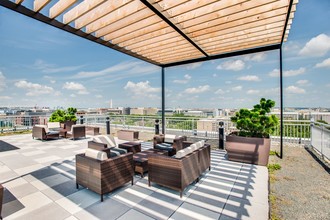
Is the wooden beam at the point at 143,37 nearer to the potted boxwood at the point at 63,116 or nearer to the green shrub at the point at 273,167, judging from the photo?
the green shrub at the point at 273,167

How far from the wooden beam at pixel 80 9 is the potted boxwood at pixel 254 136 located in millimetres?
4027

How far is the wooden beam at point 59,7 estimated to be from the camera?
2.50 m

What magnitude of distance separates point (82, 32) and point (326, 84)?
18625 millimetres

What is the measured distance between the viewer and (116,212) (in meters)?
2.19

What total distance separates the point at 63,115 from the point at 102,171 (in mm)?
8004

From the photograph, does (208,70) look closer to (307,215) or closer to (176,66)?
(176,66)

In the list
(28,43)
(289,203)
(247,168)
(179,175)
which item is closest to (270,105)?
(247,168)

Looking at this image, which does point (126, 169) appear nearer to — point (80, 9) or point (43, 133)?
point (80, 9)

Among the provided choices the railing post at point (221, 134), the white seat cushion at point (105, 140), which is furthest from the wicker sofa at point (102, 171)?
the railing post at point (221, 134)

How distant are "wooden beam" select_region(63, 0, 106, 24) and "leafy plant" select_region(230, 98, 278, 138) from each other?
400 centimetres

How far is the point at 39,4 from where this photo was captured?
100 inches

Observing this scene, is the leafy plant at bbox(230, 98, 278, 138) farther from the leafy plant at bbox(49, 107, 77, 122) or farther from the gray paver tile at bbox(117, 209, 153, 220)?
the leafy plant at bbox(49, 107, 77, 122)

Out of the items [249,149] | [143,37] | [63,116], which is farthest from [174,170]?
[63,116]

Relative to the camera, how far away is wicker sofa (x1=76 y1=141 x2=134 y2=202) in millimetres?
2410
